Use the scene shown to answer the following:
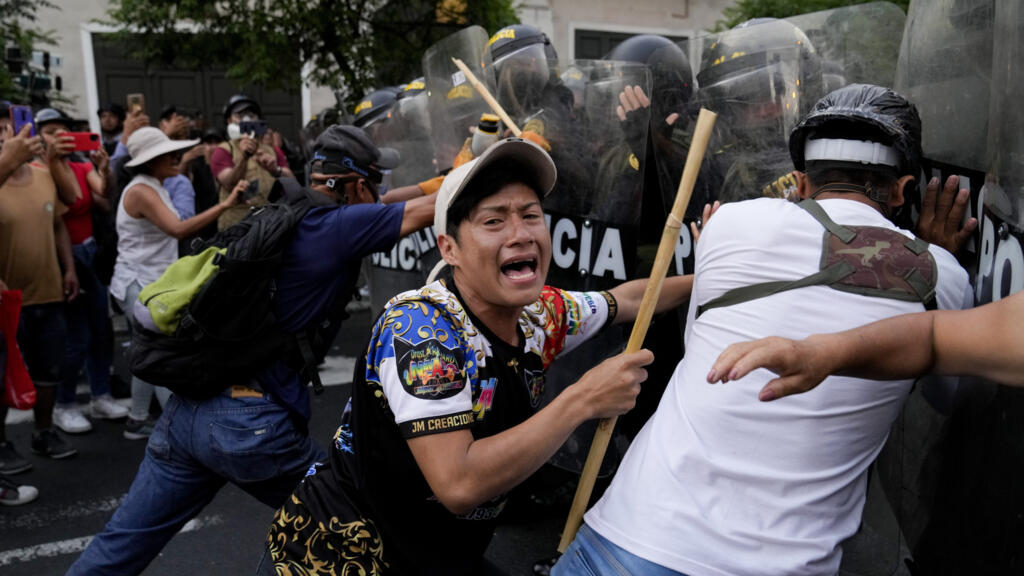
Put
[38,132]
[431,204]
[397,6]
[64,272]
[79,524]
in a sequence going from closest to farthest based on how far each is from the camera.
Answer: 1. [431,204]
2. [79,524]
3. [64,272]
4. [38,132]
5. [397,6]

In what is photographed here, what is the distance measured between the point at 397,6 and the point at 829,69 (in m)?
9.05

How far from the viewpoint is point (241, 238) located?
2.74 meters

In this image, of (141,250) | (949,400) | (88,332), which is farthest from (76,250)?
(949,400)

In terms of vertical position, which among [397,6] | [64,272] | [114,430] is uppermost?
[397,6]

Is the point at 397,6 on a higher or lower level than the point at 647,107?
higher

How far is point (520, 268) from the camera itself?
192 centimetres

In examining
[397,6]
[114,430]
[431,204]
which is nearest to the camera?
[431,204]

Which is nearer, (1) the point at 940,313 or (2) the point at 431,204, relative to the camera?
(1) the point at 940,313

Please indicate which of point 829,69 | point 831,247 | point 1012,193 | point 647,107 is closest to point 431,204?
point 647,107

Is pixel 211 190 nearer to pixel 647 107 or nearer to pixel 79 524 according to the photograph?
pixel 79 524

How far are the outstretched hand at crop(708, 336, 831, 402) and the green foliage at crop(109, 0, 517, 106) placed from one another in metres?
9.75

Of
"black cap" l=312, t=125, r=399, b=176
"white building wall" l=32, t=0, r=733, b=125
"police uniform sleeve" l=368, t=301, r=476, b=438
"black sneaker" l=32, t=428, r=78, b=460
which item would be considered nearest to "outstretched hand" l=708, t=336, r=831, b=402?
"police uniform sleeve" l=368, t=301, r=476, b=438

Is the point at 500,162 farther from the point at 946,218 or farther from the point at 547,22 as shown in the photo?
the point at 547,22

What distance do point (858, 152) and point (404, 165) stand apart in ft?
11.7
